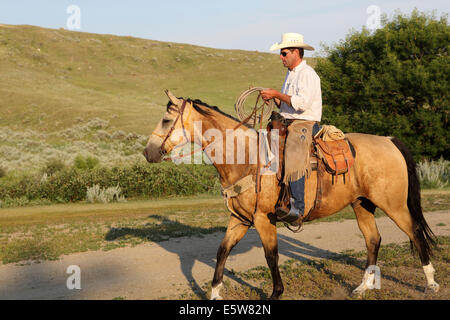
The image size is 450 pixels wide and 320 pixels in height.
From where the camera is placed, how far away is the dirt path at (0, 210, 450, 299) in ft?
24.3

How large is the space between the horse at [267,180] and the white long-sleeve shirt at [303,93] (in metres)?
0.68

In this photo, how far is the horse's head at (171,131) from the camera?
6.10m

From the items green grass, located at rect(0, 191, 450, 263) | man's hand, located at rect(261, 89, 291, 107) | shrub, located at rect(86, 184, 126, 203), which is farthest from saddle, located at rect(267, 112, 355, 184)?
shrub, located at rect(86, 184, 126, 203)

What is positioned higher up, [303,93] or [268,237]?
[303,93]

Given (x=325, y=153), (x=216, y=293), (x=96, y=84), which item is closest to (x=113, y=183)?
(x=216, y=293)

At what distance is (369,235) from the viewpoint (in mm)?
7547

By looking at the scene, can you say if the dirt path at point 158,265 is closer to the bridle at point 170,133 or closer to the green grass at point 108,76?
the bridle at point 170,133

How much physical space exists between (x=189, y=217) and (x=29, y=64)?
8019 cm

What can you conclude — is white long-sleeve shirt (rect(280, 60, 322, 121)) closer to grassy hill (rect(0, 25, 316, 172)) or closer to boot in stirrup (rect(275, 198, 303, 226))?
boot in stirrup (rect(275, 198, 303, 226))

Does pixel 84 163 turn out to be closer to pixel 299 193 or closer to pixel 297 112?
pixel 297 112

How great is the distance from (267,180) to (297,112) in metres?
1.16

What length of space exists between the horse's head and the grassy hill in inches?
721

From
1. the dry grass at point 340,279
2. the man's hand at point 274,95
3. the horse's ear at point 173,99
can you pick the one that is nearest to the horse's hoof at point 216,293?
the dry grass at point 340,279
